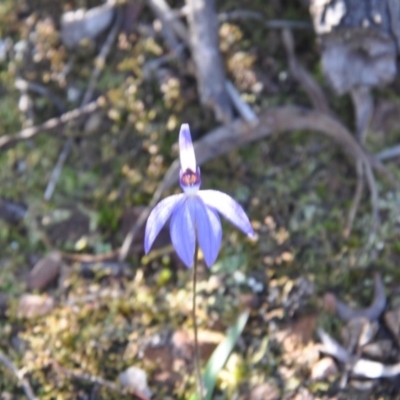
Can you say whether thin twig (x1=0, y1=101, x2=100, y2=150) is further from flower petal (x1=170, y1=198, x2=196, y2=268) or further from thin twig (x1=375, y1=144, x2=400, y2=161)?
flower petal (x1=170, y1=198, x2=196, y2=268)

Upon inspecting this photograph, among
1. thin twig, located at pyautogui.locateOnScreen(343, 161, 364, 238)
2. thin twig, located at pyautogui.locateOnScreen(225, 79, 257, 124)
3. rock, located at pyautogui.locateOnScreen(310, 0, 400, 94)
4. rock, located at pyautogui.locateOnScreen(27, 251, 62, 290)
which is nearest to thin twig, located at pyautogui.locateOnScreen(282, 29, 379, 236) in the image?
thin twig, located at pyautogui.locateOnScreen(343, 161, 364, 238)

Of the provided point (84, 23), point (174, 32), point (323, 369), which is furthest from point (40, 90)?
point (323, 369)

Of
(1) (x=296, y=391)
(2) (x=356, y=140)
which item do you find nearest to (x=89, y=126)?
(2) (x=356, y=140)

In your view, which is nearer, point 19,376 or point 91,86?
point 19,376

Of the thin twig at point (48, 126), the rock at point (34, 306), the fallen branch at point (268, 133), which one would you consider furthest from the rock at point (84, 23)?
the rock at point (34, 306)

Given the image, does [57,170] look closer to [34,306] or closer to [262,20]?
[34,306]

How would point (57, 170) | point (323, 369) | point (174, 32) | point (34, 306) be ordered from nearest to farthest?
point (323, 369) < point (34, 306) < point (57, 170) < point (174, 32)

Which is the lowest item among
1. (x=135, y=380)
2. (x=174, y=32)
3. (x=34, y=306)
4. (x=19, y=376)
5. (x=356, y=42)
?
(x=135, y=380)
